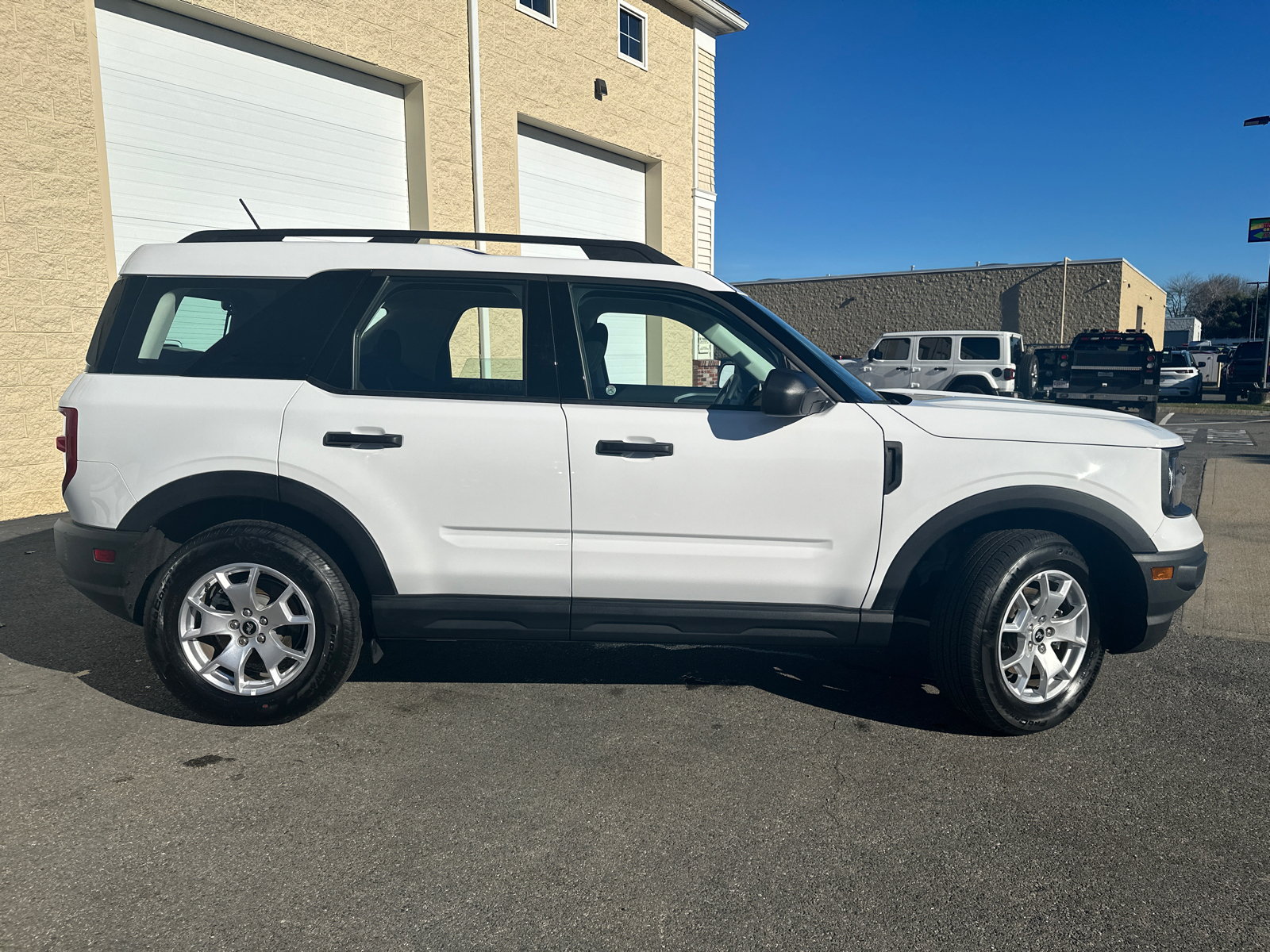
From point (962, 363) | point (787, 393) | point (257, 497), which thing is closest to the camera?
point (787, 393)

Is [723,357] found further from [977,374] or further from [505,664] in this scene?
[977,374]

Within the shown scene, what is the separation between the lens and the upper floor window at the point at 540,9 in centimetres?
1204

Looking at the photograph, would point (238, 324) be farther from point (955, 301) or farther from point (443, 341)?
point (955, 301)

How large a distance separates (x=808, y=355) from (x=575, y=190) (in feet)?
35.7

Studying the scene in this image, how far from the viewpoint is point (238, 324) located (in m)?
3.62

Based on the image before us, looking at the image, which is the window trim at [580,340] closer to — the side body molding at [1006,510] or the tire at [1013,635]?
the side body molding at [1006,510]

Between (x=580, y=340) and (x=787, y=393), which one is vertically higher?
(x=580, y=340)

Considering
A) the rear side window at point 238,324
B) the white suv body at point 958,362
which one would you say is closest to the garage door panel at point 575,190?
the white suv body at point 958,362

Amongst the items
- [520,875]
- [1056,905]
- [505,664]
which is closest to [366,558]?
[505,664]

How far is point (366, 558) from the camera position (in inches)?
139

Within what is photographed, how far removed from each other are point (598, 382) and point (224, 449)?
5.00ft

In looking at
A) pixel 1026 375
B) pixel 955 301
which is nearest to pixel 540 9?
pixel 1026 375

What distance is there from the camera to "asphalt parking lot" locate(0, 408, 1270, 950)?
236 centimetres

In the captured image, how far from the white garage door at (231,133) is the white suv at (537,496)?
6.03 m
